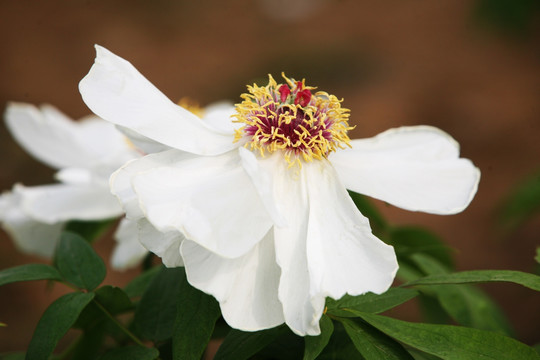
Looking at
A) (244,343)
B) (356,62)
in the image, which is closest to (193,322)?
(244,343)

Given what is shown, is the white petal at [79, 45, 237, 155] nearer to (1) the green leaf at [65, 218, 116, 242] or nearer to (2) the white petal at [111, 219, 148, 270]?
(2) the white petal at [111, 219, 148, 270]

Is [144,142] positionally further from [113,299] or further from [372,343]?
[372,343]

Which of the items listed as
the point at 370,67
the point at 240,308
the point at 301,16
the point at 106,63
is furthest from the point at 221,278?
the point at 301,16

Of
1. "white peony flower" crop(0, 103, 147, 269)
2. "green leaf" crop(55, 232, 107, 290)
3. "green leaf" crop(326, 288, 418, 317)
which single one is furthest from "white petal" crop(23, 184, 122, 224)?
"green leaf" crop(326, 288, 418, 317)

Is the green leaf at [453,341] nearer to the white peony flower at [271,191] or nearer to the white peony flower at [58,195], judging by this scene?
the white peony flower at [271,191]

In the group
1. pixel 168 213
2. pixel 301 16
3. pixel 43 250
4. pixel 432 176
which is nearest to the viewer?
pixel 168 213

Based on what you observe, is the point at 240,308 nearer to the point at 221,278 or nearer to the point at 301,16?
the point at 221,278

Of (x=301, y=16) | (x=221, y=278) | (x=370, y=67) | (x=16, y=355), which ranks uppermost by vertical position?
(x=301, y=16)
